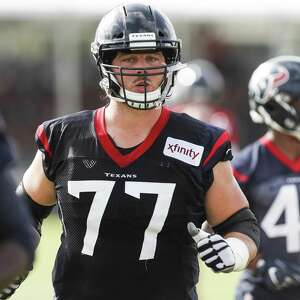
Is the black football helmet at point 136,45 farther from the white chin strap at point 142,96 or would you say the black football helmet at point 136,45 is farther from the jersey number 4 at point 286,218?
the jersey number 4 at point 286,218

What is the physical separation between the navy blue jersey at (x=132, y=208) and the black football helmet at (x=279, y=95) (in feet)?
4.90

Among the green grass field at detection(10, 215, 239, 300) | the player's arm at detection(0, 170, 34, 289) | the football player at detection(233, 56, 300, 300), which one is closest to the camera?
the player's arm at detection(0, 170, 34, 289)

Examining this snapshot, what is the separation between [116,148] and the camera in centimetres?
415

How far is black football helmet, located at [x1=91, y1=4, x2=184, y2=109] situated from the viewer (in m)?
4.11

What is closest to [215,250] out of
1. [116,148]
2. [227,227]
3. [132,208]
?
[227,227]

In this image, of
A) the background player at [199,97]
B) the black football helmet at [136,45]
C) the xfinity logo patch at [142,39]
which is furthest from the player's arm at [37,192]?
the background player at [199,97]

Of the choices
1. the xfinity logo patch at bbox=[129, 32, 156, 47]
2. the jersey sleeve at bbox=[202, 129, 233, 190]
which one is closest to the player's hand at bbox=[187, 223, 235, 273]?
Result: the jersey sleeve at bbox=[202, 129, 233, 190]

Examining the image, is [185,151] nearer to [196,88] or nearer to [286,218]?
[286,218]

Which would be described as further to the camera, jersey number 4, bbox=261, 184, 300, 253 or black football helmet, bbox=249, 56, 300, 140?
black football helmet, bbox=249, 56, 300, 140

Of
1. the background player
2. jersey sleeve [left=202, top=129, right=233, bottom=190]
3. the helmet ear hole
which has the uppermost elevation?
jersey sleeve [left=202, top=129, right=233, bottom=190]

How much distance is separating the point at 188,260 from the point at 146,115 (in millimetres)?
630

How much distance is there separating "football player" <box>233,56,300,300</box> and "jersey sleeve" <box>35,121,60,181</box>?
4.74 ft

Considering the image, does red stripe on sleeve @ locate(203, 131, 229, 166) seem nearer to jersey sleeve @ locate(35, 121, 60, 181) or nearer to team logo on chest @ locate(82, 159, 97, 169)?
team logo on chest @ locate(82, 159, 97, 169)

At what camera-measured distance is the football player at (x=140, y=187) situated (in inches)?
159
